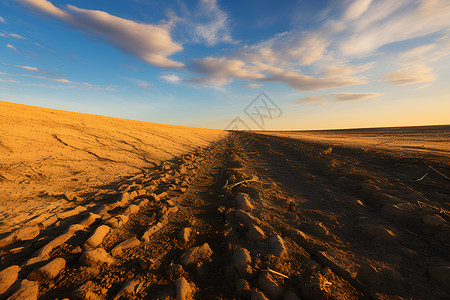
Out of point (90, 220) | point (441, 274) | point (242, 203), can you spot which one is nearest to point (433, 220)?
point (441, 274)

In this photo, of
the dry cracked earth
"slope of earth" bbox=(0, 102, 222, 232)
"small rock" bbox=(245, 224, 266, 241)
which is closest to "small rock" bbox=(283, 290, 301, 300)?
the dry cracked earth

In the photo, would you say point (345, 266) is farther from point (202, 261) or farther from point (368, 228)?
point (202, 261)

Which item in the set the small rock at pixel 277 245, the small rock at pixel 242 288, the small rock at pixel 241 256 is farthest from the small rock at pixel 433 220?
the small rock at pixel 242 288

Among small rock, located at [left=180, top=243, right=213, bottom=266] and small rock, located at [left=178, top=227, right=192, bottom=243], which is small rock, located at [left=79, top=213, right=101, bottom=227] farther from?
small rock, located at [left=180, top=243, right=213, bottom=266]

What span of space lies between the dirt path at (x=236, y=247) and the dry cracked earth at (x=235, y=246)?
0.03 ft

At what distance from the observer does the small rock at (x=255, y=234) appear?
2148mm

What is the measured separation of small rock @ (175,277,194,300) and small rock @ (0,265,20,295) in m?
1.29

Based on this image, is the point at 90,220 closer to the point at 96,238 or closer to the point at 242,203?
the point at 96,238

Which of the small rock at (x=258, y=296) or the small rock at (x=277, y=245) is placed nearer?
the small rock at (x=258, y=296)

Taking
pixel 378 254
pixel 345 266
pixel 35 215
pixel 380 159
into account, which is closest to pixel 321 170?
pixel 380 159

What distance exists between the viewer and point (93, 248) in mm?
1910

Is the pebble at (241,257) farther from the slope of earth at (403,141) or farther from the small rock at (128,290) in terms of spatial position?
the slope of earth at (403,141)

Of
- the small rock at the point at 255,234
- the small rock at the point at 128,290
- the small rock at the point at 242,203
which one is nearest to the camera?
the small rock at the point at 128,290

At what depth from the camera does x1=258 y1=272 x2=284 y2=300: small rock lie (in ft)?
4.73
